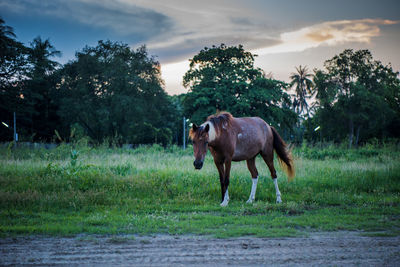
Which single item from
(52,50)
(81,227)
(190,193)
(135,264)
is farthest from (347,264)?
(52,50)

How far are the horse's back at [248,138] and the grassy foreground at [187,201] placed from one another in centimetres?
122

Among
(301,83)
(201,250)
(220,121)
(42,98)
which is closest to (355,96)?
(301,83)

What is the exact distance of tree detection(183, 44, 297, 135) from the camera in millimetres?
32281

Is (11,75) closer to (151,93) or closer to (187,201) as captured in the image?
(151,93)

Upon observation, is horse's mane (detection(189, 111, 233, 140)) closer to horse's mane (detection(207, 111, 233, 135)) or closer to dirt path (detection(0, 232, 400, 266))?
horse's mane (detection(207, 111, 233, 135))

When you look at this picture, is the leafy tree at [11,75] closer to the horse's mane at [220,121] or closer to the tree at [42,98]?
the tree at [42,98]

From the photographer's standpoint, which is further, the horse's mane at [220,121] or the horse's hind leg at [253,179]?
the horse's hind leg at [253,179]

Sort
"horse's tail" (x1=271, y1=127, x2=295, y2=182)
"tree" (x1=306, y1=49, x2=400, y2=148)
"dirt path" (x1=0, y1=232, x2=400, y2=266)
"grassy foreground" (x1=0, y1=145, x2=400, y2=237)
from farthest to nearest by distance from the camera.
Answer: "tree" (x1=306, y1=49, x2=400, y2=148), "horse's tail" (x1=271, y1=127, x2=295, y2=182), "grassy foreground" (x1=0, y1=145, x2=400, y2=237), "dirt path" (x1=0, y1=232, x2=400, y2=266)

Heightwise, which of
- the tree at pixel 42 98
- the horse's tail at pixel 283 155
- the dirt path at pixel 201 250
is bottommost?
the dirt path at pixel 201 250

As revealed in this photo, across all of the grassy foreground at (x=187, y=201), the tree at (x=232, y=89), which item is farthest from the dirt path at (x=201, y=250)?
the tree at (x=232, y=89)

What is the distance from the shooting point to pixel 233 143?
7.91 metres

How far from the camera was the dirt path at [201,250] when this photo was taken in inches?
139

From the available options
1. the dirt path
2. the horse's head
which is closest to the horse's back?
the horse's head

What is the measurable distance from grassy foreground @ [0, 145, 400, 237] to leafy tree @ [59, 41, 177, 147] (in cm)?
2634
